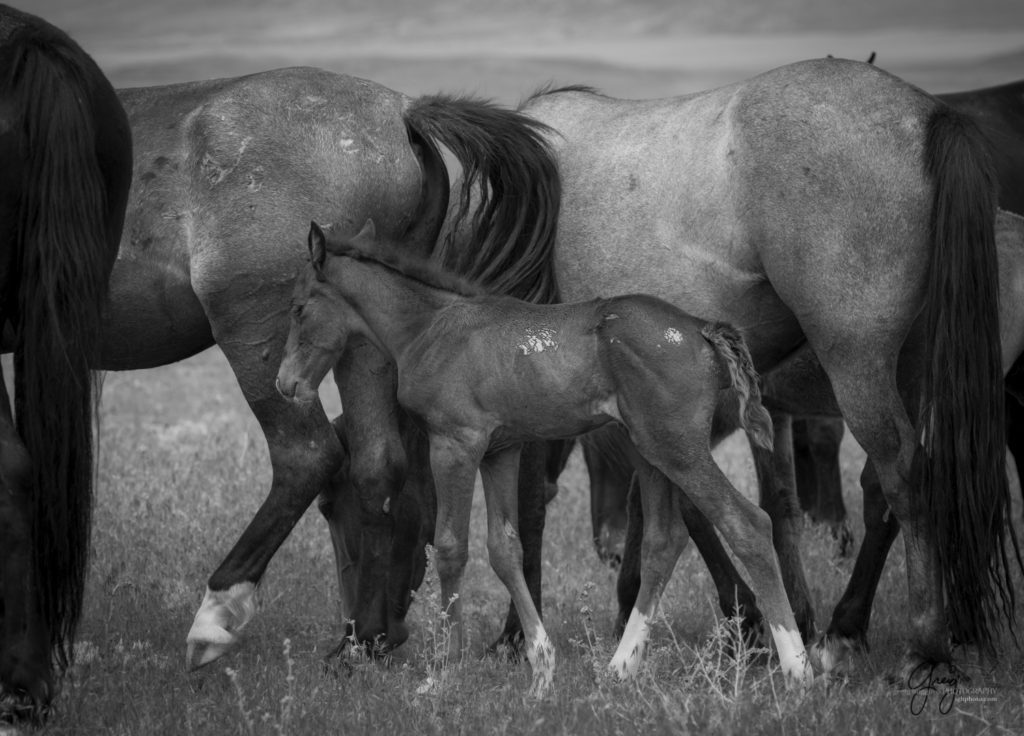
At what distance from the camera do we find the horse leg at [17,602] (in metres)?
3.59

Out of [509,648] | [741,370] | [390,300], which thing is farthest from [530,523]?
[741,370]

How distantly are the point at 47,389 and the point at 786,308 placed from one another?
256 centimetres

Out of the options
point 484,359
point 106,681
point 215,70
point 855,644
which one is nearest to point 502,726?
point 484,359

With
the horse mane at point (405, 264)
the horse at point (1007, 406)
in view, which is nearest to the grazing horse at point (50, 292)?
the horse mane at point (405, 264)

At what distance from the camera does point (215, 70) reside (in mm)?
15641

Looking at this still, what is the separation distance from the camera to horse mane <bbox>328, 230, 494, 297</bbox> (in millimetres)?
4516

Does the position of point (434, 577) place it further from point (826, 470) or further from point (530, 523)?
point (826, 470)

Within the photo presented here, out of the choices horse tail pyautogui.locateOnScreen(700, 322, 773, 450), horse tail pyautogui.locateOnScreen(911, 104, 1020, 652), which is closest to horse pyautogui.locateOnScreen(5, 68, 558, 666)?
horse tail pyautogui.locateOnScreen(700, 322, 773, 450)

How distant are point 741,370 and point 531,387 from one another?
2.28ft

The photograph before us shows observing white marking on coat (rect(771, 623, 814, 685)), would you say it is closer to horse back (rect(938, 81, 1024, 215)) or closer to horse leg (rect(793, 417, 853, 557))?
horse back (rect(938, 81, 1024, 215))

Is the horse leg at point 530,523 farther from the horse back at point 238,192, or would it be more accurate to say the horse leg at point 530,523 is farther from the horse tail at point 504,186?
the horse back at point 238,192

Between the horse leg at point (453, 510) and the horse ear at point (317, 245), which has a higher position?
the horse ear at point (317, 245)

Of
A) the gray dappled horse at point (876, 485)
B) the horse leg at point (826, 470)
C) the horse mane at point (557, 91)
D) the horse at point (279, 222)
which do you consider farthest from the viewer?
the horse leg at point (826, 470)

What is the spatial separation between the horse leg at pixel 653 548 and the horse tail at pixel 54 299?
1.86 meters
